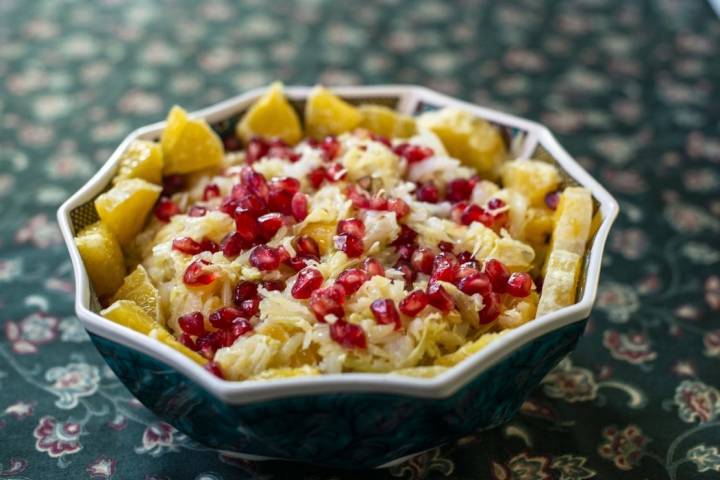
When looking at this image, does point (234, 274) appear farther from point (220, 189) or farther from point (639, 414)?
point (639, 414)

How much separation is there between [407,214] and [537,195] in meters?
0.39

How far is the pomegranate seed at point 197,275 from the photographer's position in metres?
1.73

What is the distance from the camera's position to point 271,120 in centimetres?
234

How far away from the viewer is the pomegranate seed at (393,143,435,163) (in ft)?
7.13

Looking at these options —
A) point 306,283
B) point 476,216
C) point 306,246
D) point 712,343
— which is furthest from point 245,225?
point 712,343

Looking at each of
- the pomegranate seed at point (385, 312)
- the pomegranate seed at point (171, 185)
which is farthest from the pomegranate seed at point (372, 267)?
the pomegranate seed at point (171, 185)

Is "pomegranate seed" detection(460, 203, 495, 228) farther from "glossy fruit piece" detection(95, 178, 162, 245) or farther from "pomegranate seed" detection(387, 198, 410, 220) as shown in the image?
"glossy fruit piece" detection(95, 178, 162, 245)

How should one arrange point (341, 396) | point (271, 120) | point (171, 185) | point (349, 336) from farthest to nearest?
point (271, 120) < point (171, 185) < point (349, 336) < point (341, 396)

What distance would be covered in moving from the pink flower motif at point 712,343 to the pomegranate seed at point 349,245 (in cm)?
112

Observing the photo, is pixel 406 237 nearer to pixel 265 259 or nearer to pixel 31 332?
pixel 265 259

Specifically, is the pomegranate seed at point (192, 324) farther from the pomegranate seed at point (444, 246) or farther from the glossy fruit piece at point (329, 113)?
the glossy fruit piece at point (329, 113)

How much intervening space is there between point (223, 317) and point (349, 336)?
308 mm

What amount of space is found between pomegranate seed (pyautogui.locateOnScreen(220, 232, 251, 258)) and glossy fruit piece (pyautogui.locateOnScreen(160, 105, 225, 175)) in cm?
39

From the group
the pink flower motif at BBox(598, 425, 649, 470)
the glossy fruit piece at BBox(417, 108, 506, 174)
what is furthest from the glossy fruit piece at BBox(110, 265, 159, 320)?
the pink flower motif at BBox(598, 425, 649, 470)
